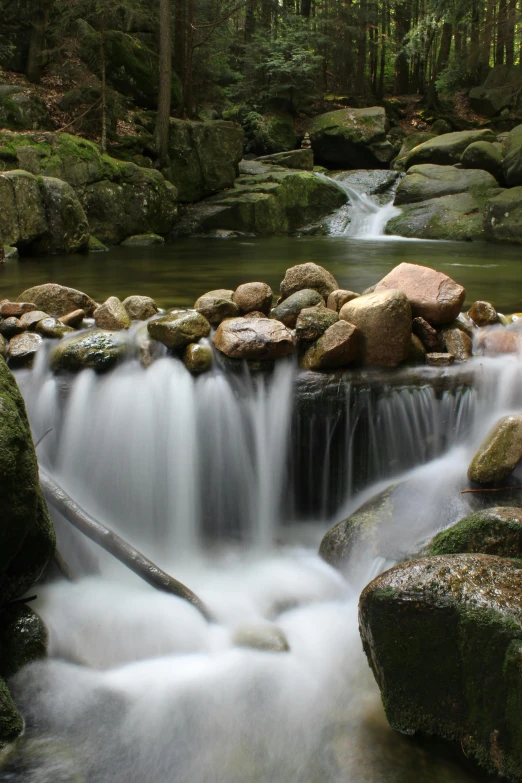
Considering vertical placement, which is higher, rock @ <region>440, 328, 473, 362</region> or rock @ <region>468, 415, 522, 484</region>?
rock @ <region>440, 328, 473, 362</region>

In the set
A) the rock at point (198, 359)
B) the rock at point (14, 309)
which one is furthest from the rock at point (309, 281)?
the rock at point (14, 309)

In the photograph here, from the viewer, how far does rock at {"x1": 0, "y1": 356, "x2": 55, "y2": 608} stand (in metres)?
2.52

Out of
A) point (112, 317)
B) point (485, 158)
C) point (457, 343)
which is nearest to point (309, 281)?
point (457, 343)

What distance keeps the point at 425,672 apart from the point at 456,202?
49.5 feet

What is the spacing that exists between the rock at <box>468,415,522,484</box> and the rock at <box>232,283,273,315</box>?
7.28 feet

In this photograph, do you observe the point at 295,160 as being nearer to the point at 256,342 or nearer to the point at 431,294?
the point at 431,294

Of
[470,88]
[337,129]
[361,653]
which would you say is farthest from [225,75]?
[361,653]

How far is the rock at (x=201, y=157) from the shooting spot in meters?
17.2

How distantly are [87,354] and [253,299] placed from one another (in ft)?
4.77

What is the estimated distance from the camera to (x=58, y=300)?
5.47 metres

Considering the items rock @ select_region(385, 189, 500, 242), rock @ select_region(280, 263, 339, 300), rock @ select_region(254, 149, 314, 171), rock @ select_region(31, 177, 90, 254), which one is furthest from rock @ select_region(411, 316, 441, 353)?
rock @ select_region(254, 149, 314, 171)

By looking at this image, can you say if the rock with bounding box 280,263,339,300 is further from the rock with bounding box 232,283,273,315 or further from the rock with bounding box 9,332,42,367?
the rock with bounding box 9,332,42,367

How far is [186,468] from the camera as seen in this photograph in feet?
14.1

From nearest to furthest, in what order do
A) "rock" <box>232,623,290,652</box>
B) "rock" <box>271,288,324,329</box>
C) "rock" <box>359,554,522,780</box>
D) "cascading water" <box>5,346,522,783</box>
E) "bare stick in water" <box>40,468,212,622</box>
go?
"rock" <box>359,554,522,780</box>
"cascading water" <box>5,346,522,783</box>
"rock" <box>232,623,290,652</box>
"bare stick in water" <box>40,468,212,622</box>
"rock" <box>271,288,324,329</box>
